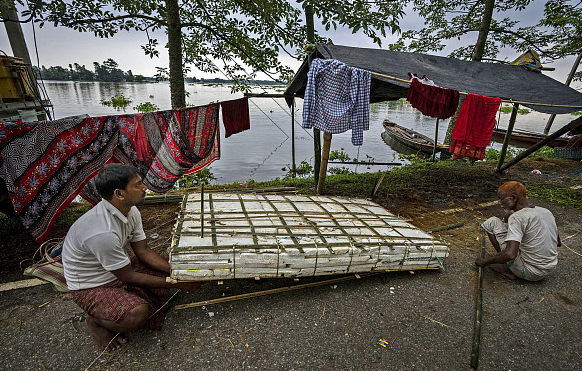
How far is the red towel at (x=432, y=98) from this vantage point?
13.5 feet

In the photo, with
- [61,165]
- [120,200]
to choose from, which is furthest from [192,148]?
[120,200]

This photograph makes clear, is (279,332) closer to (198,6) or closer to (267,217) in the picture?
(267,217)

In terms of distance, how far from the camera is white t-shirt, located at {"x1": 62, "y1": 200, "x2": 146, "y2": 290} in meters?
1.91

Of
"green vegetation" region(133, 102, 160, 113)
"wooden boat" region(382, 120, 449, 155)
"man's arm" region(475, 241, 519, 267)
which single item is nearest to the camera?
"man's arm" region(475, 241, 519, 267)

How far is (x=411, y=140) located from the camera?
13266mm

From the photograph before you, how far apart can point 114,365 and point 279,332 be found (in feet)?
4.04

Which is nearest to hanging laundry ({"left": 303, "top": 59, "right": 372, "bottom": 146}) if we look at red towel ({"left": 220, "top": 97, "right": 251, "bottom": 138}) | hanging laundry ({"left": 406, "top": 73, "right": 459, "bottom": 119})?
hanging laundry ({"left": 406, "top": 73, "right": 459, "bottom": 119})

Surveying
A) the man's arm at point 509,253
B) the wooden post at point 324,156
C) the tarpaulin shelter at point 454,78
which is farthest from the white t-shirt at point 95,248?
the tarpaulin shelter at point 454,78

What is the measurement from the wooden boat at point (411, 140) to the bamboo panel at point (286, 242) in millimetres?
9054

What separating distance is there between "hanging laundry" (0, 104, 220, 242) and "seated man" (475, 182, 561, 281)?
412cm

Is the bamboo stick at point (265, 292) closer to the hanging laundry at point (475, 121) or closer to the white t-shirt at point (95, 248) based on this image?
the white t-shirt at point (95, 248)

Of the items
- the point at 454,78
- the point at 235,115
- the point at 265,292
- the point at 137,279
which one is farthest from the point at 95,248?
the point at 454,78

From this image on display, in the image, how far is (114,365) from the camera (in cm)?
192

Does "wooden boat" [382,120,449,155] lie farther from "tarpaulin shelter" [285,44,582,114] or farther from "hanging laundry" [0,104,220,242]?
"hanging laundry" [0,104,220,242]
